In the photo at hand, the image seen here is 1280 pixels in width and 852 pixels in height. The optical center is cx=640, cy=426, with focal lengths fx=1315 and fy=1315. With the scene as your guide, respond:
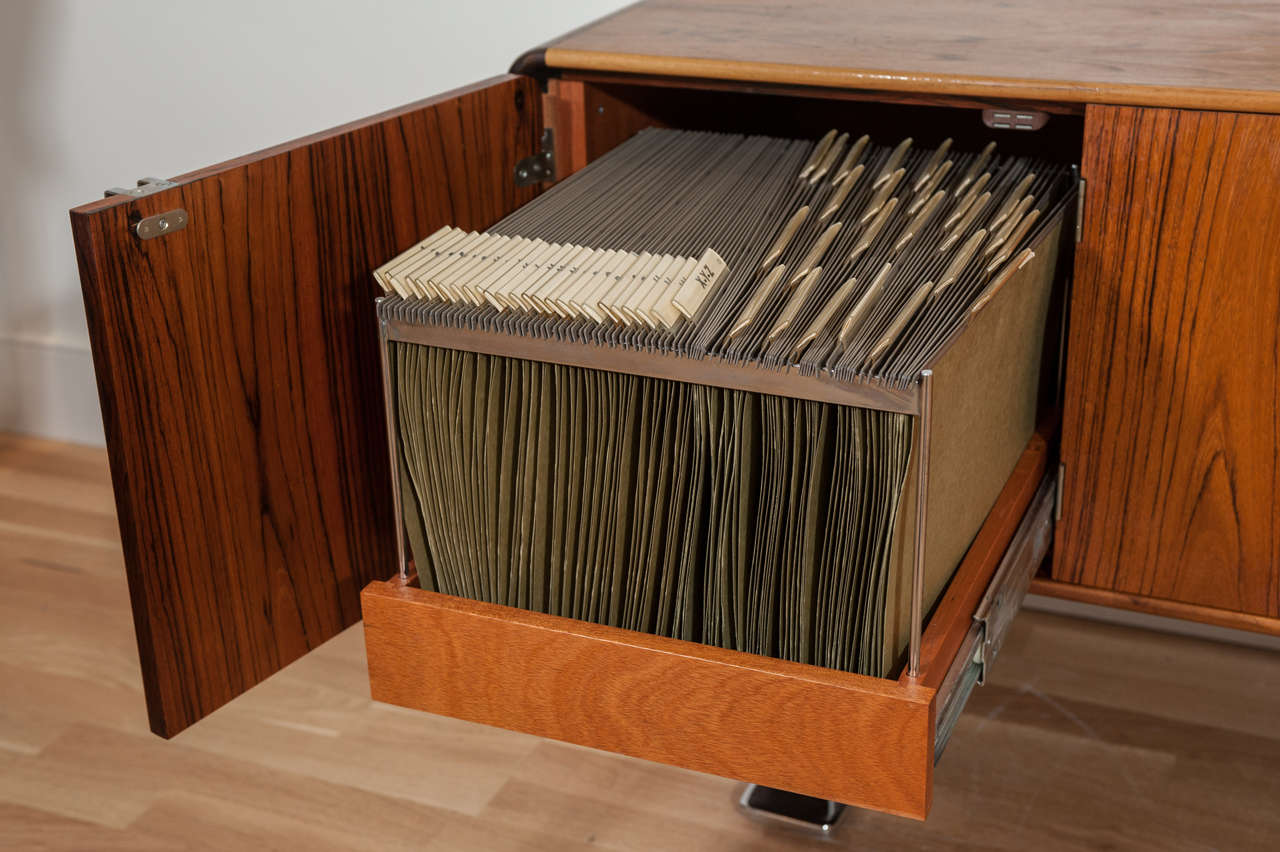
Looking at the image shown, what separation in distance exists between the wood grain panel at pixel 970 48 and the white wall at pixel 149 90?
462 millimetres

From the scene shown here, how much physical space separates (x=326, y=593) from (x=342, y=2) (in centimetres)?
94

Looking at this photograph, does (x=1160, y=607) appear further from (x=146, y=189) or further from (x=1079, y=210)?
(x=146, y=189)

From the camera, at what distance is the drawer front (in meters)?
0.60

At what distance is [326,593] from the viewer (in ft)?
2.53

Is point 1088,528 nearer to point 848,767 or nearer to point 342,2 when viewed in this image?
point 848,767

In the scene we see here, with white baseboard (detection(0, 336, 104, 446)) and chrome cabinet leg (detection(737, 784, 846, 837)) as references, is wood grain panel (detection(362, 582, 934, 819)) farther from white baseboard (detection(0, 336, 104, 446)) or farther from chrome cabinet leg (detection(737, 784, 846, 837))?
white baseboard (detection(0, 336, 104, 446))

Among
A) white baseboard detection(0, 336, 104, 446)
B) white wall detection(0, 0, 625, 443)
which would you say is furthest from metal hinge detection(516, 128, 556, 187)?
white baseboard detection(0, 336, 104, 446)

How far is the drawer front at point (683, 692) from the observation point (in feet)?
1.97

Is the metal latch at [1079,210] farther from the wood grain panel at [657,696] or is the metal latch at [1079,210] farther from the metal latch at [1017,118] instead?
the wood grain panel at [657,696]

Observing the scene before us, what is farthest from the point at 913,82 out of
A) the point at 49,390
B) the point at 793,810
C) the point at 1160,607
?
the point at 49,390

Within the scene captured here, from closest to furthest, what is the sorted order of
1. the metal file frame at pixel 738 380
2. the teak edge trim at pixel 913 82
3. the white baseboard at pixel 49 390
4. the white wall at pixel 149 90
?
the metal file frame at pixel 738 380 → the teak edge trim at pixel 913 82 → the white wall at pixel 149 90 → the white baseboard at pixel 49 390

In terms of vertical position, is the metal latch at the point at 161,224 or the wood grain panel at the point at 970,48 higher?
the wood grain panel at the point at 970,48

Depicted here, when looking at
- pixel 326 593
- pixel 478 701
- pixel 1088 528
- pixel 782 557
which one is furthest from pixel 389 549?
pixel 1088 528

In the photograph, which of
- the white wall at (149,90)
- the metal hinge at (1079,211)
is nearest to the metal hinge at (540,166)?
the metal hinge at (1079,211)
